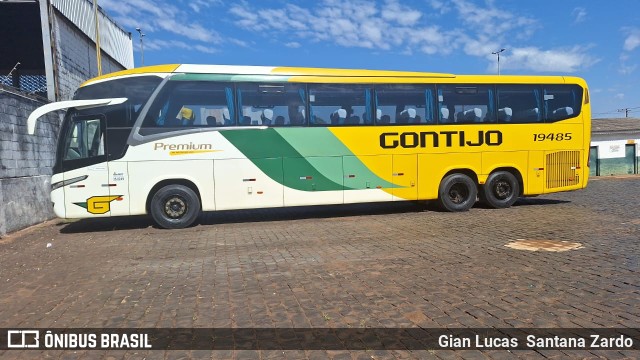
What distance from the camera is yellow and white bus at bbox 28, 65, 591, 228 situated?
945 centimetres

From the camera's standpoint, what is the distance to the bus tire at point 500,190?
11883mm

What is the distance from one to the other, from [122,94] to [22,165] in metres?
3.57

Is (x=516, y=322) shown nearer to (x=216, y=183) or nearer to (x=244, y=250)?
(x=244, y=250)

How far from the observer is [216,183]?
1012 cm

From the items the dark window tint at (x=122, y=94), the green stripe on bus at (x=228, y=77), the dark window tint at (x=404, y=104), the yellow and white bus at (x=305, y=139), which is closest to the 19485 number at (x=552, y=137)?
the yellow and white bus at (x=305, y=139)

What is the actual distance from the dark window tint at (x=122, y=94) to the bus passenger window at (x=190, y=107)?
0.92 feet

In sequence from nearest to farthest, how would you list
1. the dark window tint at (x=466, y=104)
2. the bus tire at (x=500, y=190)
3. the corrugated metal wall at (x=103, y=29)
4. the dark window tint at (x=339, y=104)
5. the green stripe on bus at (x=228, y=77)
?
the green stripe on bus at (x=228, y=77) → the dark window tint at (x=339, y=104) → the dark window tint at (x=466, y=104) → the bus tire at (x=500, y=190) → the corrugated metal wall at (x=103, y=29)

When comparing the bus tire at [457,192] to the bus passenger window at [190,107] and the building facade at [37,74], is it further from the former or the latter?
the building facade at [37,74]

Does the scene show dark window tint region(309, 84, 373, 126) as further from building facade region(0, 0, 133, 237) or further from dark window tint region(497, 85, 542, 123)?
building facade region(0, 0, 133, 237)

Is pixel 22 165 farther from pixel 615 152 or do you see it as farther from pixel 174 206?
pixel 615 152

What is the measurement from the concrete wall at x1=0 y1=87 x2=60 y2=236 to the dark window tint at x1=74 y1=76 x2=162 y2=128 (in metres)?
2.05

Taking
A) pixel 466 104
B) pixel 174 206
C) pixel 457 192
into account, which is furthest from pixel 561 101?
pixel 174 206

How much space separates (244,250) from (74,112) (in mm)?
5531

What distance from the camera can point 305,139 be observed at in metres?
10.5
